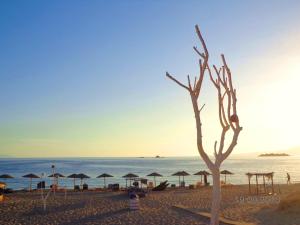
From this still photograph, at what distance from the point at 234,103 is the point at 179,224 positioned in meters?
11.1

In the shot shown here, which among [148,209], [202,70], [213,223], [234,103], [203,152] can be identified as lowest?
[148,209]

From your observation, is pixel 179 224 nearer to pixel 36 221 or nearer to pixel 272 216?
pixel 272 216

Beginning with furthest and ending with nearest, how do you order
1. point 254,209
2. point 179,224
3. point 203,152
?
point 254,209, point 179,224, point 203,152

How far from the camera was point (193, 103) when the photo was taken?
6.82m

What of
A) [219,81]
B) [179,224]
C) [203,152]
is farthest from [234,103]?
[179,224]

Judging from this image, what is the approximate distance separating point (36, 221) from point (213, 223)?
45.2 feet

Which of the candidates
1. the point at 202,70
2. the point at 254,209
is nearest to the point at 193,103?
the point at 202,70

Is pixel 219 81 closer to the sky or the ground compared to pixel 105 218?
closer to the sky

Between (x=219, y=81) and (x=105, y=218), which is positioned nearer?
(x=219, y=81)

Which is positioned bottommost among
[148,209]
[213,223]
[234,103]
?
[148,209]

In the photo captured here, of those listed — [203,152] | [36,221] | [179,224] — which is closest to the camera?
[203,152]

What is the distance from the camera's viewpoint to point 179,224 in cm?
1672

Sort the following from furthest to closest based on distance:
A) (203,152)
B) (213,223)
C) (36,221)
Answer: (36,221), (203,152), (213,223)

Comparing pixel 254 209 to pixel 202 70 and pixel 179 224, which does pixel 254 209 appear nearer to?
pixel 179 224
